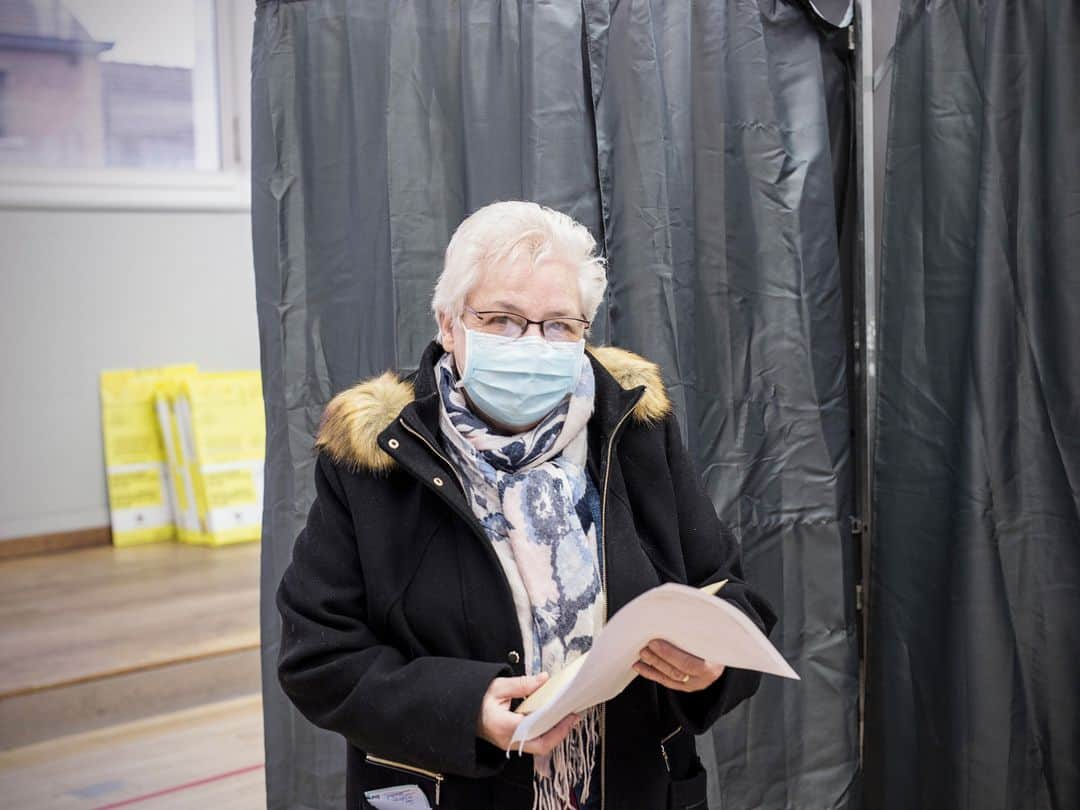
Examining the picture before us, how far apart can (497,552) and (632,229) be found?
919mm

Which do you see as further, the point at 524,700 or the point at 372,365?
the point at 372,365

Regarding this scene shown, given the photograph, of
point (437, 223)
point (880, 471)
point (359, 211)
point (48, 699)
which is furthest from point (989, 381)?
point (48, 699)

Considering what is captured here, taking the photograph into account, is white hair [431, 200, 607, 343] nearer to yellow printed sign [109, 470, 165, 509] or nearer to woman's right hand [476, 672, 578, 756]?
woman's right hand [476, 672, 578, 756]

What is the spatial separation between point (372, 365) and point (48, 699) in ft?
5.40

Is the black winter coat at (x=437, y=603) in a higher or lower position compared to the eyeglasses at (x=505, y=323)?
lower

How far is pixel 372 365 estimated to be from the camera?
2092 mm

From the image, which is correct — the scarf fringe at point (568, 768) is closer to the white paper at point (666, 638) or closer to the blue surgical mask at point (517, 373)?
the white paper at point (666, 638)

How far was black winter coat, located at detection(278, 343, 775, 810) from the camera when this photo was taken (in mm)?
1283

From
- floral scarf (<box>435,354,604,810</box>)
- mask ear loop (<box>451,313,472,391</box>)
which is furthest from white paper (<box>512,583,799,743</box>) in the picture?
mask ear loop (<box>451,313,472,391</box>)

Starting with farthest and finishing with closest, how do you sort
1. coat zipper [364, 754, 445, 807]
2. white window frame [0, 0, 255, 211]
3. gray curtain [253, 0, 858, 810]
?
white window frame [0, 0, 255, 211], gray curtain [253, 0, 858, 810], coat zipper [364, 754, 445, 807]

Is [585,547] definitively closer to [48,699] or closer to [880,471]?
[880,471]

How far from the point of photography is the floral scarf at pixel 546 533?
1346 millimetres

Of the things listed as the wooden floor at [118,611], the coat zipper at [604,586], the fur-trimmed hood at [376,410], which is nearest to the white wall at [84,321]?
the wooden floor at [118,611]

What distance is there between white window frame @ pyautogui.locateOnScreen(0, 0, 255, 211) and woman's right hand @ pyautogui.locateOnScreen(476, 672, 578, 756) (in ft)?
10.6
